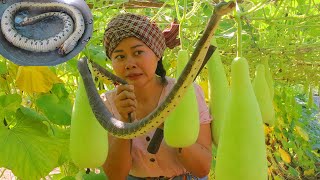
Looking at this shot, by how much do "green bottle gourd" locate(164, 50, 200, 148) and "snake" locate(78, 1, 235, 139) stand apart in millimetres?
55

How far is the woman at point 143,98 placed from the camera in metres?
1.11

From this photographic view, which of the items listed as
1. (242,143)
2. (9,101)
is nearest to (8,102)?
(9,101)

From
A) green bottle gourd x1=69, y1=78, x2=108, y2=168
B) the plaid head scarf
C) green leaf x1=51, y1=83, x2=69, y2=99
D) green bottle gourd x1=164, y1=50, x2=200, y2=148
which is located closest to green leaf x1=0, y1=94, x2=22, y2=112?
green leaf x1=51, y1=83, x2=69, y2=99

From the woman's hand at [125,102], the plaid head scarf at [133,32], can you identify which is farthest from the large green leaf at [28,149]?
the woman's hand at [125,102]

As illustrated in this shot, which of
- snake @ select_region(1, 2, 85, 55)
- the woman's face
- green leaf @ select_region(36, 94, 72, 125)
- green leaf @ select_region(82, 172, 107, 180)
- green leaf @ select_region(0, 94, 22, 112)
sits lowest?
green leaf @ select_region(82, 172, 107, 180)

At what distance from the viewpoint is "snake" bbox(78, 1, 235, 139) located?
1.68 feet

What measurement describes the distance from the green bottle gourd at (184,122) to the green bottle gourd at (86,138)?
0.36 ft

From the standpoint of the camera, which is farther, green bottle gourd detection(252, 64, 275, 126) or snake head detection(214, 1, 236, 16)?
green bottle gourd detection(252, 64, 275, 126)

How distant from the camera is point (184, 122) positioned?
2.10ft

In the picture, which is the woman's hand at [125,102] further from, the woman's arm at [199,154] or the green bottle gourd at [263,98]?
the woman's arm at [199,154]

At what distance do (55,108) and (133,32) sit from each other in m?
0.32

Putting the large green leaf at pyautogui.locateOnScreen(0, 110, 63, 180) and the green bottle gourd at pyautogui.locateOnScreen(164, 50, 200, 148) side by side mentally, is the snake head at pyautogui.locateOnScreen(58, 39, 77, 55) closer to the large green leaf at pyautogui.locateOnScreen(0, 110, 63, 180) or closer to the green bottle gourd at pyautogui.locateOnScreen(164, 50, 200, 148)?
the green bottle gourd at pyautogui.locateOnScreen(164, 50, 200, 148)

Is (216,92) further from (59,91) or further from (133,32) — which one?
(59,91)

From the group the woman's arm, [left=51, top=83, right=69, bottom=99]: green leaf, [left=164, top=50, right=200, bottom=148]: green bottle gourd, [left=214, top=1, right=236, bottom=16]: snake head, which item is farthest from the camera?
[left=51, top=83, right=69, bottom=99]: green leaf
